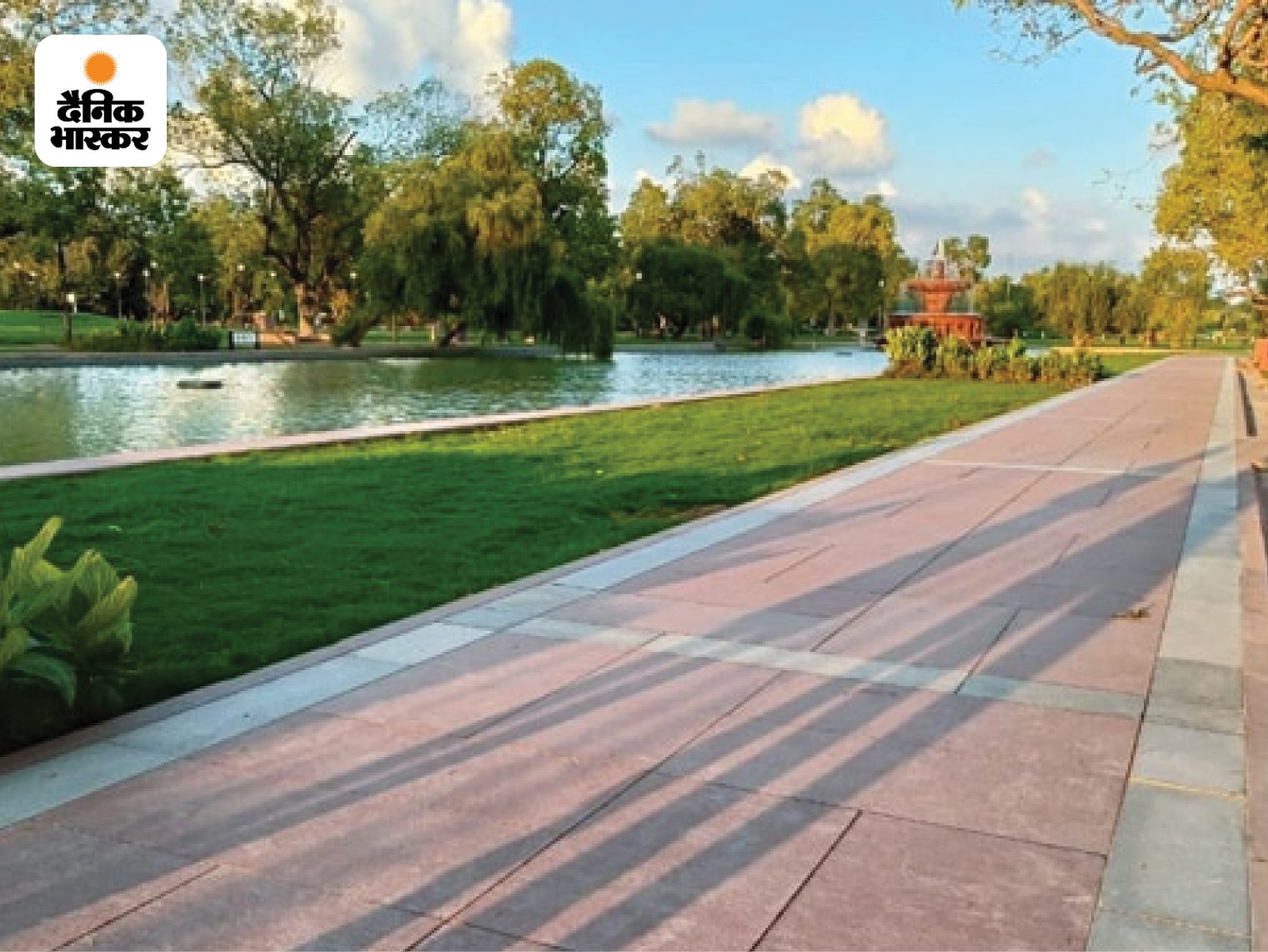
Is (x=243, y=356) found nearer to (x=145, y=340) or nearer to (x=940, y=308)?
(x=145, y=340)

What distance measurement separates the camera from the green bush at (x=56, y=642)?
11.7 feet

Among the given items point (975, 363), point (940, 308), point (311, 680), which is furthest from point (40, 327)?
point (311, 680)

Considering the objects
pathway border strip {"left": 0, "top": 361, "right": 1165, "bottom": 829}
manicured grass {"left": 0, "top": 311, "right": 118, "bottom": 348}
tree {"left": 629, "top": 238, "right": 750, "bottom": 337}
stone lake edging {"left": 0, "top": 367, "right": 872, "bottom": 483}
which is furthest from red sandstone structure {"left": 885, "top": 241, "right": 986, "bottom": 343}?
pathway border strip {"left": 0, "top": 361, "right": 1165, "bottom": 829}

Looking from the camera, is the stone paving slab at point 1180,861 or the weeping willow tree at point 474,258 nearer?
the stone paving slab at point 1180,861

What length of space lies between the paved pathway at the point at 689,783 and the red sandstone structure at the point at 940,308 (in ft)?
125

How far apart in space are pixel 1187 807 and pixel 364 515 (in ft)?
20.3

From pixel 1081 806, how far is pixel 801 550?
3.81 meters

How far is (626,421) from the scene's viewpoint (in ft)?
53.9

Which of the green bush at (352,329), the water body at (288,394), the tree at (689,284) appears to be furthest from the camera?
the tree at (689,284)

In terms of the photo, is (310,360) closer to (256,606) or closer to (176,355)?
(176,355)

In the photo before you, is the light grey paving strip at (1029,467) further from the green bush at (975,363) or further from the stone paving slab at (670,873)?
the green bush at (975,363)

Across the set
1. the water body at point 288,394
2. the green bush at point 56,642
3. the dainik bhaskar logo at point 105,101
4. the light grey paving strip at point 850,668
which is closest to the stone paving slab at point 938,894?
the light grey paving strip at point 850,668

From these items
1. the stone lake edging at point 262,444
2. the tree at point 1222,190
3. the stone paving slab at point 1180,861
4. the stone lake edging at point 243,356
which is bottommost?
the stone paving slab at point 1180,861

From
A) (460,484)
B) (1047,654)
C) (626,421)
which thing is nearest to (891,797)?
(1047,654)
